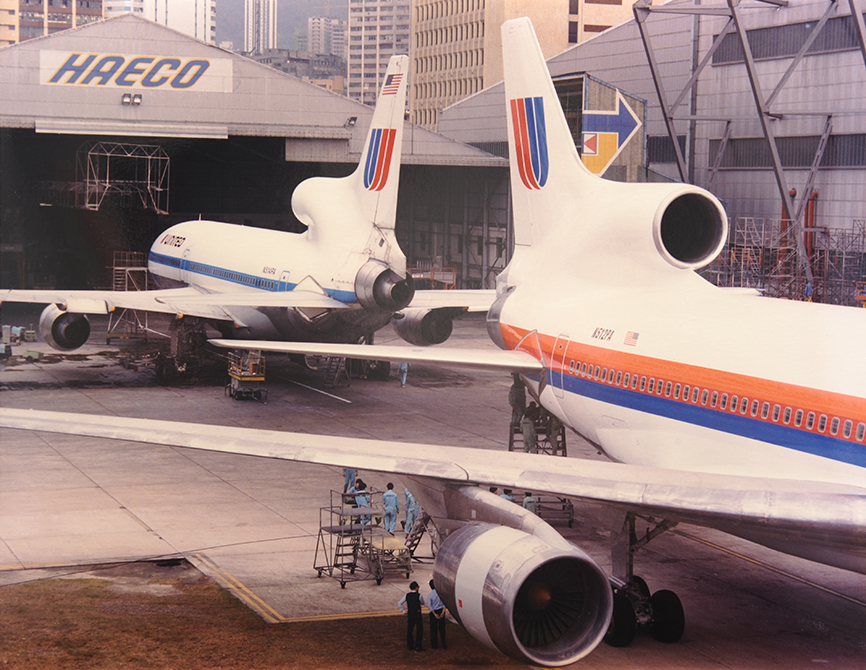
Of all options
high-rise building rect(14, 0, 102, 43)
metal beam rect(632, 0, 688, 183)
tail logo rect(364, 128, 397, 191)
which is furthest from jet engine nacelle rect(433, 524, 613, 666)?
high-rise building rect(14, 0, 102, 43)

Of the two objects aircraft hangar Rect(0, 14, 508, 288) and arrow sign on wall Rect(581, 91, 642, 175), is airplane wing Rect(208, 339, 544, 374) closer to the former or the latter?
arrow sign on wall Rect(581, 91, 642, 175)

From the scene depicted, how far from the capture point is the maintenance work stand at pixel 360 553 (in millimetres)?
18562

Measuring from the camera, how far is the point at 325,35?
3178 centimetres

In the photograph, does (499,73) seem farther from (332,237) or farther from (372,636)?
(372,636)

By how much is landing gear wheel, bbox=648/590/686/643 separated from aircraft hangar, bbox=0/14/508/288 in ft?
87.1

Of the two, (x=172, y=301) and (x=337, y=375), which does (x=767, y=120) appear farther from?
(x=172, y=301)

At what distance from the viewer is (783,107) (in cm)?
2778

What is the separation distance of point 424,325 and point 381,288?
11.9 ft

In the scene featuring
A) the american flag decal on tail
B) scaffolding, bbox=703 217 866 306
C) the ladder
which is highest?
the american flag decal on tail

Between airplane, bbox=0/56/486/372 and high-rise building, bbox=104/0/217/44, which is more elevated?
high-rise building, bbox=104/0/217/44

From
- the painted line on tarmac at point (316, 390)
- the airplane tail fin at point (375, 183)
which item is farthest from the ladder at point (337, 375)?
the airplane tail fin at point (375, 183)

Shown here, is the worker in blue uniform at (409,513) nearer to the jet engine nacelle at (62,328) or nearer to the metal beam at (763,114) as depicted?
the metal beam at (763,114)

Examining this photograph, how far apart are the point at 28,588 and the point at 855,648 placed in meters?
13.5

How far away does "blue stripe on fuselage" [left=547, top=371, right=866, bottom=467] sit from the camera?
13258 millimetres
